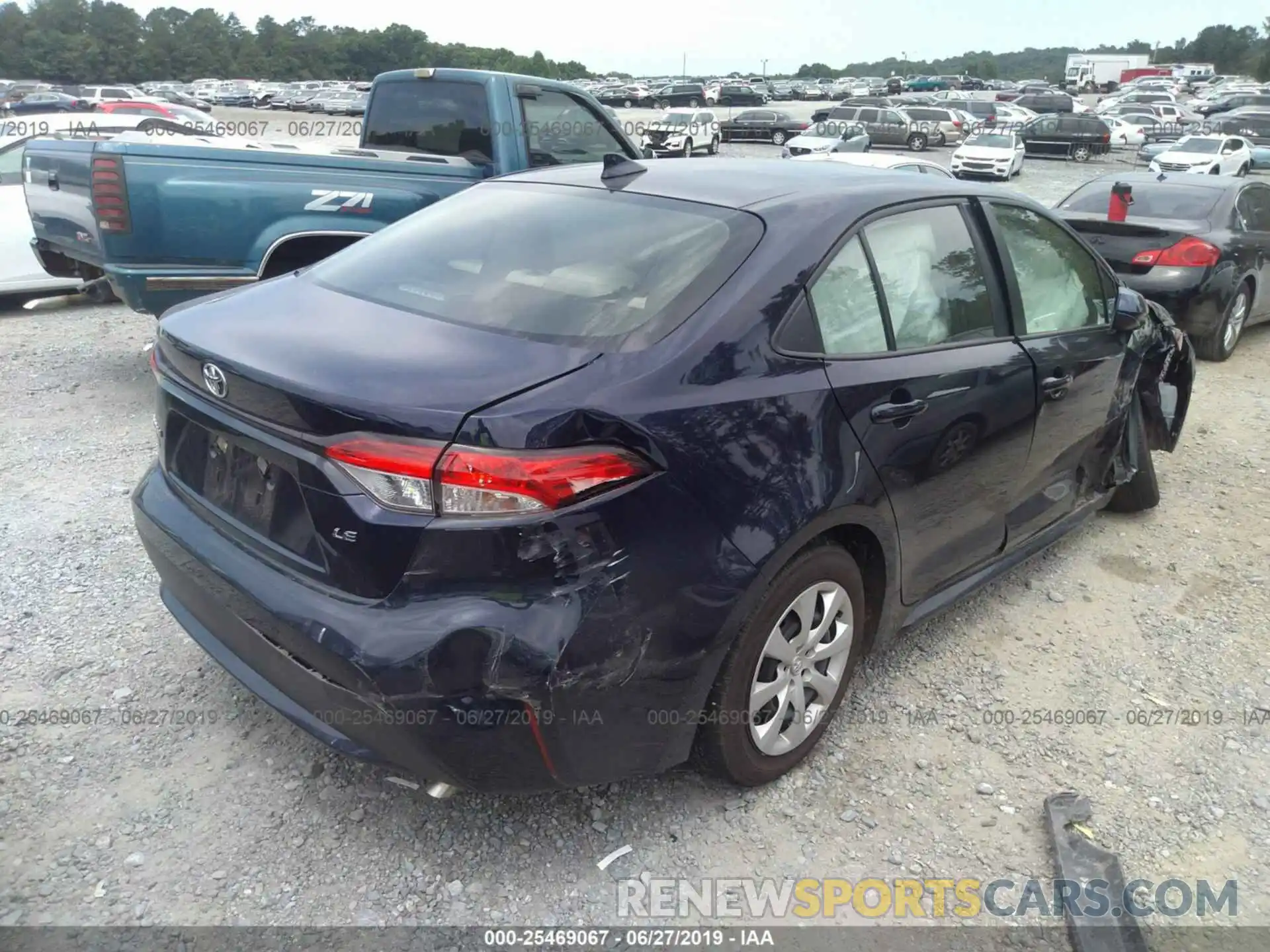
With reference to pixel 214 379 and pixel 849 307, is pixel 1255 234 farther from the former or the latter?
pixel 214 379

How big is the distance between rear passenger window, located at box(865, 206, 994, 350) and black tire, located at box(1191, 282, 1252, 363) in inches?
222

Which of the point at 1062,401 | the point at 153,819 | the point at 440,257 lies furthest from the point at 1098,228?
the point at 153,819

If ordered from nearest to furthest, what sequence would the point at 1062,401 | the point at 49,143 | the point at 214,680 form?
the point at 214,680 → the point at 1062,401 → the point at 49,143

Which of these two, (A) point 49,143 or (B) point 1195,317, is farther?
(B) point 1195,317

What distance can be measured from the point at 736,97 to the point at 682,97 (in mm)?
3292

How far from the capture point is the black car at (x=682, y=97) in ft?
193

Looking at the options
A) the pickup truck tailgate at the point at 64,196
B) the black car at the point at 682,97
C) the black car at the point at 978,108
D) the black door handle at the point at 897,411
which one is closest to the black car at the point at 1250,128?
the black car at the point at 978,108

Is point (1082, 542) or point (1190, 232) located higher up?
point (1190, 232)

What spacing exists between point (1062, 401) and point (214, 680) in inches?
124

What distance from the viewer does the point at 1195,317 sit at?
299 inches

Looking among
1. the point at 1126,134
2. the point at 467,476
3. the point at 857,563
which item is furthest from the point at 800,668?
the point at 1126,134

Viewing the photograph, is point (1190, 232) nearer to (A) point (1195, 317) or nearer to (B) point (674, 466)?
(A) point (1195, 317)

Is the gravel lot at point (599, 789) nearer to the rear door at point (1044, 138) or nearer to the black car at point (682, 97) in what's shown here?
the rear door at point (1044, 138)

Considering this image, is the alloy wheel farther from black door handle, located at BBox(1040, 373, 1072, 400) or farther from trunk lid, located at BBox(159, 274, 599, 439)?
black door handle, located at BBox(1040, 373, 1072, 400)
